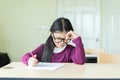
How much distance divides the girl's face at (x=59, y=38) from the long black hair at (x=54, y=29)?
4cm

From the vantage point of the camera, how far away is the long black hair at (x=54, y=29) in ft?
7.34

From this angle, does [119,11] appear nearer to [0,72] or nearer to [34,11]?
[34,11]

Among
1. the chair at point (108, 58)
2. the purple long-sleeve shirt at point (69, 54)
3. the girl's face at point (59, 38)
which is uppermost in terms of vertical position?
the girl's face at point (59, 38)

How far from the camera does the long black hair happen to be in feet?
7.34

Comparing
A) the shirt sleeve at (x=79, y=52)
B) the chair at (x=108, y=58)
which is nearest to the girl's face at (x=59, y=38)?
the shirt sleeve at (x=79, y=52)

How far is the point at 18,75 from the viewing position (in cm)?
160

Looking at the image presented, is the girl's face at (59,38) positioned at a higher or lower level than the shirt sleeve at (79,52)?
higher

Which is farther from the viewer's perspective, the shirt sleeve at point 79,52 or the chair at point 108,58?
the chair at point 108,58


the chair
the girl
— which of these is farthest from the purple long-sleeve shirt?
the chair

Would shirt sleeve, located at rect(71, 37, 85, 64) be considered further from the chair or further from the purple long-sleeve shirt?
the chair

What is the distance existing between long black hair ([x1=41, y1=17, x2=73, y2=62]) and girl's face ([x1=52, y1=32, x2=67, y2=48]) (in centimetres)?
4

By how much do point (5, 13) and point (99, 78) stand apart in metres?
4.65

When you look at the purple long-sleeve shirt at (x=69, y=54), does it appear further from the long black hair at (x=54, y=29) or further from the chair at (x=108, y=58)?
the chair at (x=108, y=58)

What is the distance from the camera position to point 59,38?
7.34ft
